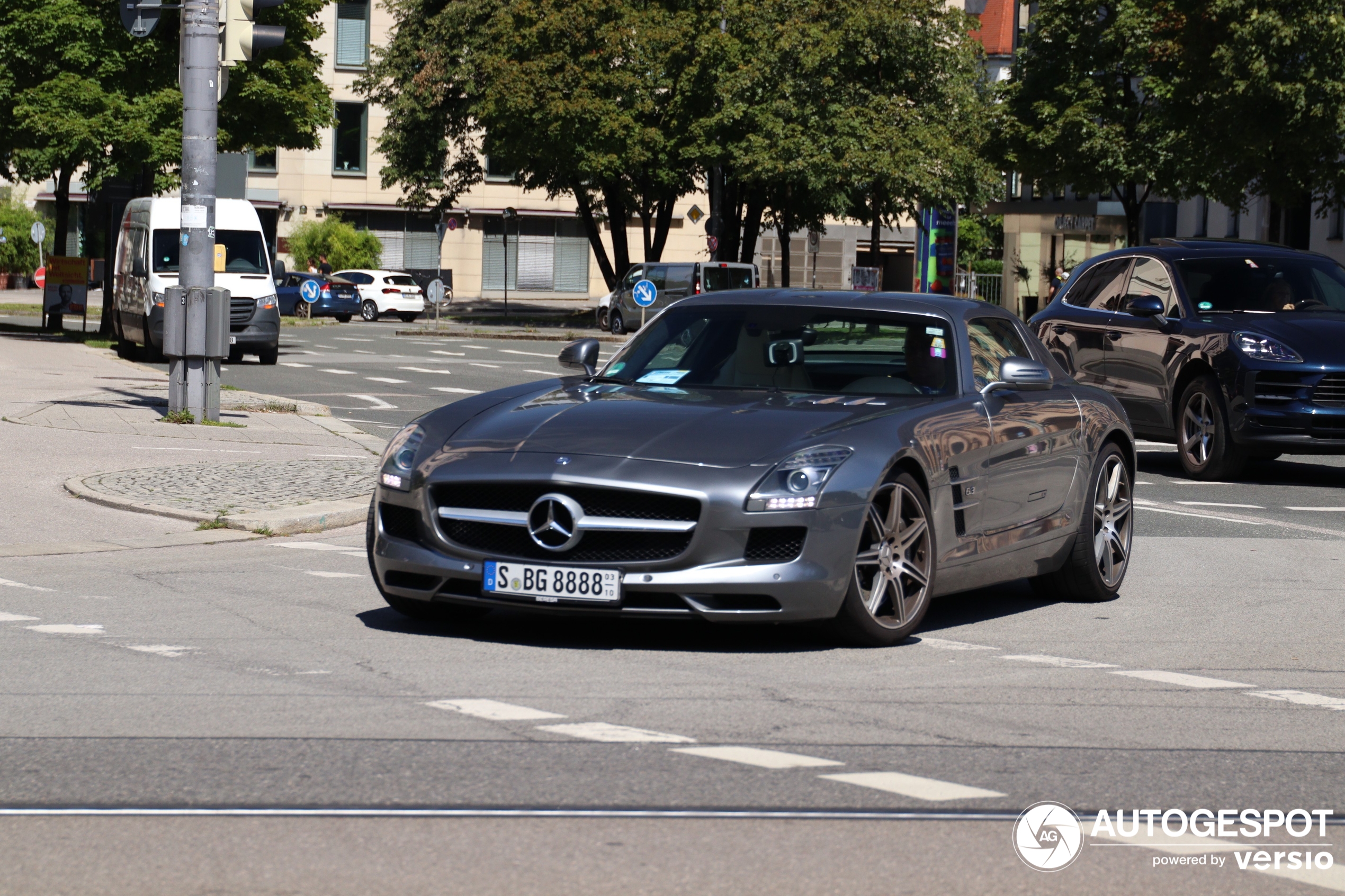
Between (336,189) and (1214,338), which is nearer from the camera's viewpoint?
(1214,338)

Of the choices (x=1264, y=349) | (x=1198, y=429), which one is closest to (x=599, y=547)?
(x=1264, y=349)

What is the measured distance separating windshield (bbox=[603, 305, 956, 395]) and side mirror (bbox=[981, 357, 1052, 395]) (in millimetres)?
203

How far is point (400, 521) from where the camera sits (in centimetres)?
755

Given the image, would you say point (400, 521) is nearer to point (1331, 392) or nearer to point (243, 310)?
point (1331, 392)

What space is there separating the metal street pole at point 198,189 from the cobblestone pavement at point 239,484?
345 centimetres

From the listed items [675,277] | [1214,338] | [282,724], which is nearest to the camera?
[282,724]

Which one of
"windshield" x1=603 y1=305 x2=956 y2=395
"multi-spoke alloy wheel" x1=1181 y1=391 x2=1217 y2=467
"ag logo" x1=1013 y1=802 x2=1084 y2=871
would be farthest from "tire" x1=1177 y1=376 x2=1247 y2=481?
"ag logo" x1=1013 y1=802 x2=1084 y2=871

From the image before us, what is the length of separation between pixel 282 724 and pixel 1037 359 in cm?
452

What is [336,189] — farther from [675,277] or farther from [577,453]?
[577,453]

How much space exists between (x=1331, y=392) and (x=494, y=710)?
10.3 m

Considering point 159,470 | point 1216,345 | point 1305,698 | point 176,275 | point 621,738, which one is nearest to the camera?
point 621,738

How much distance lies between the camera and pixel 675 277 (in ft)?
151

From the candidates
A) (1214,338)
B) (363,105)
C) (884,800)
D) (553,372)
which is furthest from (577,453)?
(363,105)

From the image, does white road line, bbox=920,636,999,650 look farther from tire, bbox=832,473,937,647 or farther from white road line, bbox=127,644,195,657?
white road line, bbox=127,644,195,657
